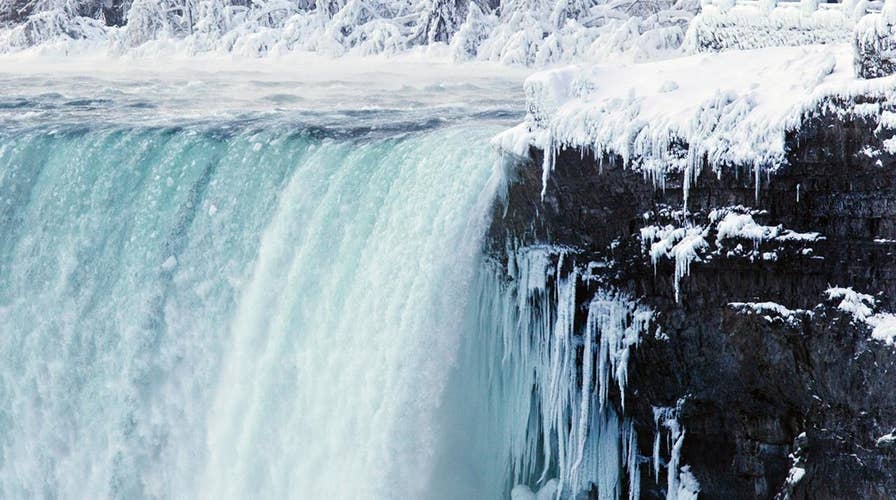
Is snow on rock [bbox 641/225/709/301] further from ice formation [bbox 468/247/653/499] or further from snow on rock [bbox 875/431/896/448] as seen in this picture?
snow on rock [bbox 875/431/896/448]

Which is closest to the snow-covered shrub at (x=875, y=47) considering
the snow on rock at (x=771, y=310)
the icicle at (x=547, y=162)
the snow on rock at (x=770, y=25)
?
the snow on rock at (x=771, y=310)

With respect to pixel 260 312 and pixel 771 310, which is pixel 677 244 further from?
pixel 260 312

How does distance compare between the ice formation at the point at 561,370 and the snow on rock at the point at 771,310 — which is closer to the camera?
the snow on rock at the point at 771,310

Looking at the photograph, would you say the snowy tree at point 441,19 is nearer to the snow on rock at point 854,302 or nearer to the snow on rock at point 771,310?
the snow on rock at point 771,310

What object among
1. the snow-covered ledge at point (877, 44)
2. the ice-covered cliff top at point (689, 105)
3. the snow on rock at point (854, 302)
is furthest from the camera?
the ice-covered cliff top at point (689, 105)

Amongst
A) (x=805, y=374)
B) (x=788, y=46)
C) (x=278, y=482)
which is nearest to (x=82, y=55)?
(x=278, y=482)

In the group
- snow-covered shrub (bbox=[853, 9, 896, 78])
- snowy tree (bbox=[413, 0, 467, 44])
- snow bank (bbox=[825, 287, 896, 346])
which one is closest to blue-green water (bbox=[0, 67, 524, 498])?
snow bank (bbox=[825, 287, 896, 346])

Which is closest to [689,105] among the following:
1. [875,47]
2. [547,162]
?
[547,162]
